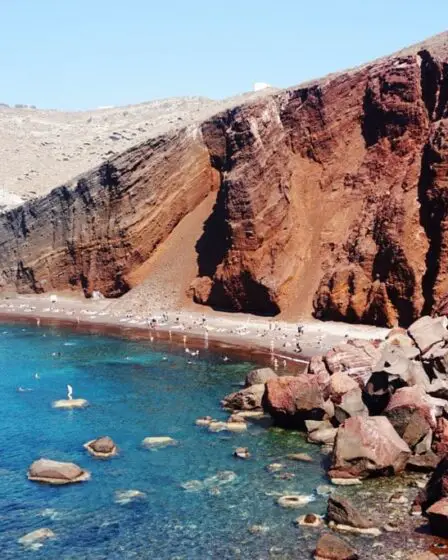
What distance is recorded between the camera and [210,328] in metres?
78.8

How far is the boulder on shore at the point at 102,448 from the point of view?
38.2 meters

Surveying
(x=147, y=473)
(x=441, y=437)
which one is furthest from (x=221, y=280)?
(x=441, y=437)

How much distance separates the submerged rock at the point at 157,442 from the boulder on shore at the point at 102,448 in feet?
6.16

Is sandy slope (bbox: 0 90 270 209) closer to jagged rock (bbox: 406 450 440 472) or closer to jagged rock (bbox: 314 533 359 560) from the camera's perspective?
jagged rock (bbox: 406 450 440 472)

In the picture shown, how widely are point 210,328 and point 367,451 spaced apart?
152 feet

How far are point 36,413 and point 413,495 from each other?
26.8 metres

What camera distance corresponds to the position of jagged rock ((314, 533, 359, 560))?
2495 cm

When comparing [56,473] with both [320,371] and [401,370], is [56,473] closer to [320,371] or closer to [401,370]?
[401,370]

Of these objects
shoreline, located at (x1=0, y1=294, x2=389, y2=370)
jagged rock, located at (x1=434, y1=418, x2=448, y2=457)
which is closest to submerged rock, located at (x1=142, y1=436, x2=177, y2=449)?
jagged rock, located at (x1=434, y1=418, x2=448, y2=457)

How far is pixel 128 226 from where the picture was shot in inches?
3890

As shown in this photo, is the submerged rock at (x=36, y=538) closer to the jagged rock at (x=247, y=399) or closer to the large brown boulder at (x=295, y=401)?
the large brown boulder at (x=295, y=401)

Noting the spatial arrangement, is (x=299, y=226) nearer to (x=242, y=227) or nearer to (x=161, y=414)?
(x=242, y=227)

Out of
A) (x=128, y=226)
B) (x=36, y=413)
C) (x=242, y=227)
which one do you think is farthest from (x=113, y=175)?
(x=36, y=413)

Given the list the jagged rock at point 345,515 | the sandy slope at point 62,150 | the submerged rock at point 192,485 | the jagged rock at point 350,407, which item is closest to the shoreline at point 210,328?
the jagged rock at point 350,407
